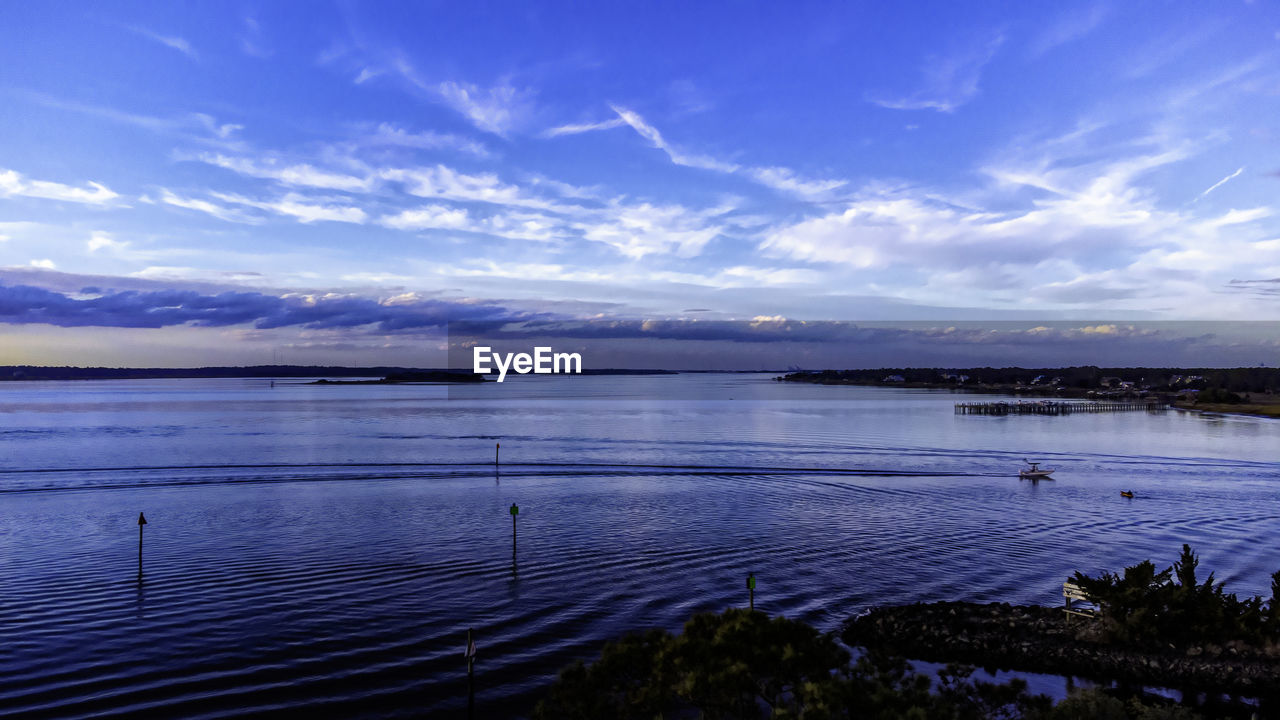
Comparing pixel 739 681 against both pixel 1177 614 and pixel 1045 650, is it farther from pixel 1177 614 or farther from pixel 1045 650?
pixel 1177 614

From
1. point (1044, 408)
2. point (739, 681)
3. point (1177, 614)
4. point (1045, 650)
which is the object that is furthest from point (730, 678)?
point (1044, 408)

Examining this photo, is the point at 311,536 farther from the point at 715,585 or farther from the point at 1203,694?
the point at 1203,694

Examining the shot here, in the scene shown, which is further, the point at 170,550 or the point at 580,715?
the point at 170,550

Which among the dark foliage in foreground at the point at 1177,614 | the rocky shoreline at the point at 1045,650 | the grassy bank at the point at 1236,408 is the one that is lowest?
the grassy bank at the point at 1236,408

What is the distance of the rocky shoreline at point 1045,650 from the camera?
1894cm

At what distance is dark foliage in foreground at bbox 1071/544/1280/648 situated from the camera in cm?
2005

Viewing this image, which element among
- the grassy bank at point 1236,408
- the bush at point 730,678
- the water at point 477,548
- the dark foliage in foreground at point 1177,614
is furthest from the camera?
the grassy bank at point 1236,408

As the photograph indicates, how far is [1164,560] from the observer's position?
31.9 m

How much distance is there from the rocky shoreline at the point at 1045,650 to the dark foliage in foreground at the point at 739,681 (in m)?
5.90

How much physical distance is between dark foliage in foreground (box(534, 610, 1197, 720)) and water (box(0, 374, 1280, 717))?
185 inches

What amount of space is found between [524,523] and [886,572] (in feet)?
59.1

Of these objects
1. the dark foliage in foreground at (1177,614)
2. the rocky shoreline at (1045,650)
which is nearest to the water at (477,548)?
the rocky shoreline at (1045,650)

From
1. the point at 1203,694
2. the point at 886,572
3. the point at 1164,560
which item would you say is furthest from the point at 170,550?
the point at 1164,560

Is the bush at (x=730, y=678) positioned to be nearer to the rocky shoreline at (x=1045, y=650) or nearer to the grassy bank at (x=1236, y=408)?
the rocky shoreline at (x=1045, y=650)
